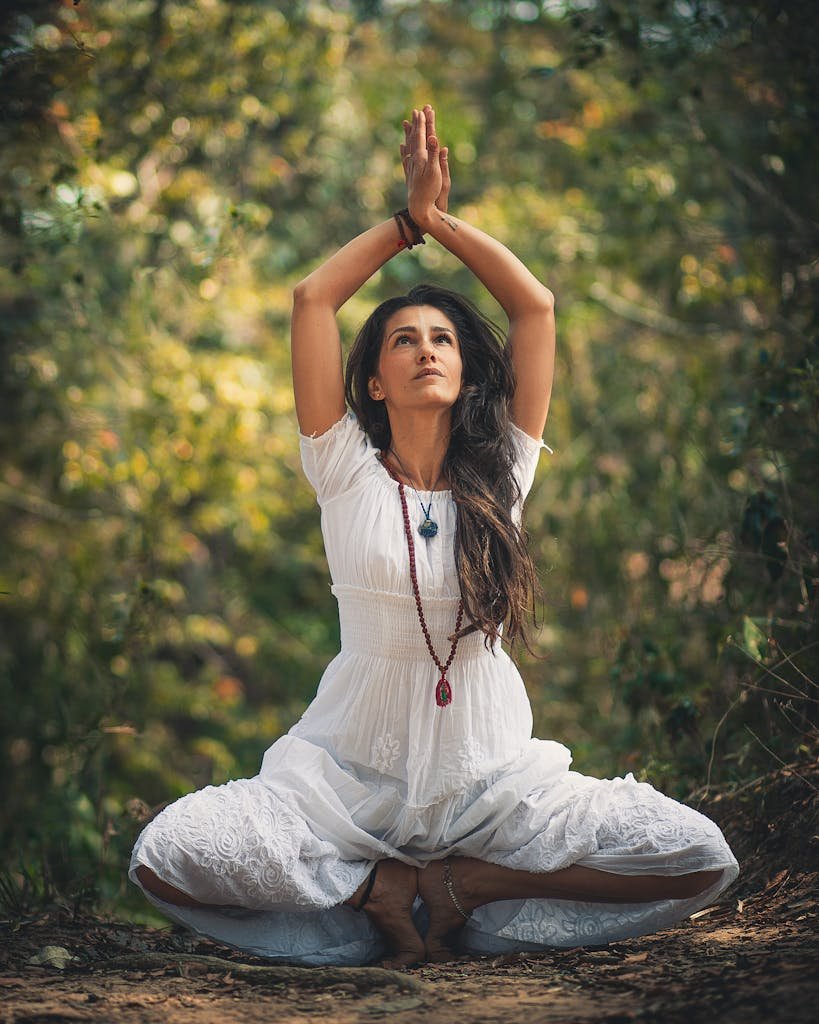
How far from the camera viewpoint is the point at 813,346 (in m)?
4.06

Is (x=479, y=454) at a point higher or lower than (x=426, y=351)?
lower

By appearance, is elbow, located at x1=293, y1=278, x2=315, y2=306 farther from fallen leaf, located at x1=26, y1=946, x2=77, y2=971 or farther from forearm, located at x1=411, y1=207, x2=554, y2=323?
fallen leaf, located at x1=26, y1=946, x2=77, y2=971

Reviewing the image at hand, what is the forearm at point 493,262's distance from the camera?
3.09m

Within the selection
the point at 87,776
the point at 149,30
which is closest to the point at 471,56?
the point at 149,30

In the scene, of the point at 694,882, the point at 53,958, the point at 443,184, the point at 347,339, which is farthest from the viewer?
the point at 347,339

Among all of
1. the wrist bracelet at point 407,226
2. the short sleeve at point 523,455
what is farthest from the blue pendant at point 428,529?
the wrist bracelet at point 407,226

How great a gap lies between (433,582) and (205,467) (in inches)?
155

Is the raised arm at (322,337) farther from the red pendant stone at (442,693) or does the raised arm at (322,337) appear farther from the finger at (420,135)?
the red pendant stone at (442,693)

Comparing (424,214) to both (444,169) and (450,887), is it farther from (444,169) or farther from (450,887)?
(450,887)

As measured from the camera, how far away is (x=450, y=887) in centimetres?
293

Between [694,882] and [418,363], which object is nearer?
[694,882]

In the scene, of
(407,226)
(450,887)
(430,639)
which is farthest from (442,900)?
(407,226)

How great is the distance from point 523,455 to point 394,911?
1.24 m

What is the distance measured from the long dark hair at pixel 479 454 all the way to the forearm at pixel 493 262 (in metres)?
0.15
